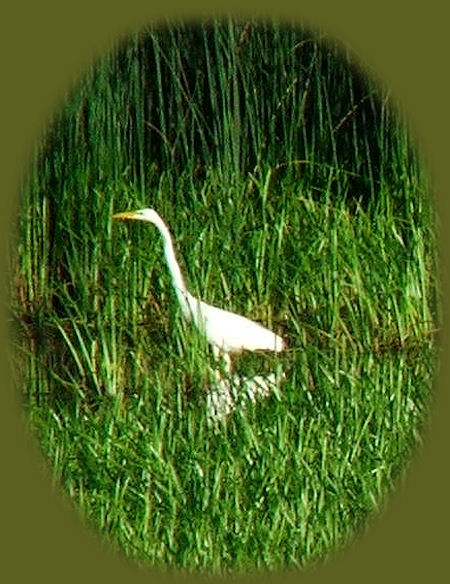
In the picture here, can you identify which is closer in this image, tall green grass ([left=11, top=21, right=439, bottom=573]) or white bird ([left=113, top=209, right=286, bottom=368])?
tall green grass ([left=11, top=21, right=439, bottom=573])

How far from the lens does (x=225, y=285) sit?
1130cm

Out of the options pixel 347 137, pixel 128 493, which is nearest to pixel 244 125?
pixel 347 137

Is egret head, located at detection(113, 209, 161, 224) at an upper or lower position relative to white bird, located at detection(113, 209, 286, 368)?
upper

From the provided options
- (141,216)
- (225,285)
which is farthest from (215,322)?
(141,216)

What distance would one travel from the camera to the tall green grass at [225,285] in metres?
11.1

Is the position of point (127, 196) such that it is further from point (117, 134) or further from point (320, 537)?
point (320, 537)

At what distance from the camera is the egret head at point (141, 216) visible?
36.9ft

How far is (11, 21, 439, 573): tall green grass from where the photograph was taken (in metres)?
11.1

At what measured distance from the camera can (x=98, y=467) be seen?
1113 cm

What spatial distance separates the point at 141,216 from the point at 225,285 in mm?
269

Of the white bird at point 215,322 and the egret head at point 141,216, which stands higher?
the egret head at point 141,216

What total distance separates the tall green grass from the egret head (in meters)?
0.04

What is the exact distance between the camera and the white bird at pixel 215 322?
36.7ft

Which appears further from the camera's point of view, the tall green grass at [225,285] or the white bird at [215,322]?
the white bird at [215,322]
